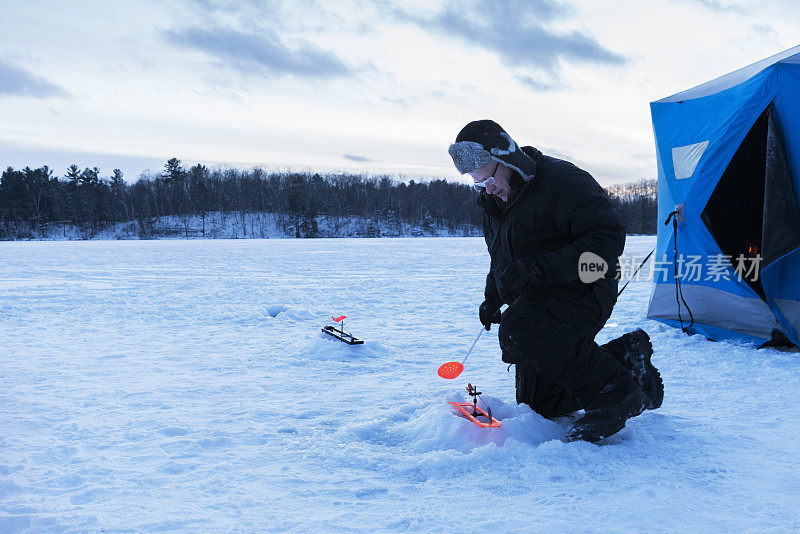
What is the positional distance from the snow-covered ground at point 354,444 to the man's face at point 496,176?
1.03 meters

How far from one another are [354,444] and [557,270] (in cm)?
115

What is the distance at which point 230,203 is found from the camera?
71.2 meters

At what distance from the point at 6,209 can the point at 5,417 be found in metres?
72.2

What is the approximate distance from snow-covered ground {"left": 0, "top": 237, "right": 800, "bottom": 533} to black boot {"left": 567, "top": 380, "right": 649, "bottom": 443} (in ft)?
0.21

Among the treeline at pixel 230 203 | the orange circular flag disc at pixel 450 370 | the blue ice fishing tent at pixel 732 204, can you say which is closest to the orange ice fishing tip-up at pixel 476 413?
the orange circular flag disc at pixel 450 370

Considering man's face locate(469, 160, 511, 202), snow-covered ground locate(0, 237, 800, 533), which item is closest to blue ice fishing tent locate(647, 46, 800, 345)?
snow-covered ground locate(0, 237, 800, 533)

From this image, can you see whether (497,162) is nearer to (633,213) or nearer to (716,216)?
(716,216)

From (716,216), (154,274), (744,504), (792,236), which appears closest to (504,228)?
(744,504)

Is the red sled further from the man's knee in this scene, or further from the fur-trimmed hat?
the fur-trimmed hat

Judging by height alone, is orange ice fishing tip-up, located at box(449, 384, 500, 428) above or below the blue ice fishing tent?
below

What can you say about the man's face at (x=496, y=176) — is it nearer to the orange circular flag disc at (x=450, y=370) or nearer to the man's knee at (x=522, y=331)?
the man's knee at (x=522, y=331)

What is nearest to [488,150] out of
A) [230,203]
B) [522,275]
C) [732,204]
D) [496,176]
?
[496,176]

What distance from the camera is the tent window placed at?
4.49 metres

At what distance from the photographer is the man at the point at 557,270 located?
2.15 m
